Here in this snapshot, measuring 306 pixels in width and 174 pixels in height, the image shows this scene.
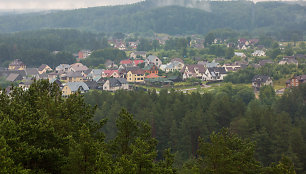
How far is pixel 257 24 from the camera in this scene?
655 feet

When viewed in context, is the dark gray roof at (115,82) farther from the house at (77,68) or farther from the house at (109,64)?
the house at (109,64)

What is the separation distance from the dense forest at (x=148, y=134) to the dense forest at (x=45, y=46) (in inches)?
2033

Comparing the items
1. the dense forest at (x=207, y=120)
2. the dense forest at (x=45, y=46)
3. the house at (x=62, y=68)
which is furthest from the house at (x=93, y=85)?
the dense forest at (x=45, y=46)

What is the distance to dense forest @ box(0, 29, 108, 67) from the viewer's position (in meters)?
90.6

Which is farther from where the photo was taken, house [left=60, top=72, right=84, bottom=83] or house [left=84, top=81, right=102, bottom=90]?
house [left=60, top=72, right=84, bottom=83]

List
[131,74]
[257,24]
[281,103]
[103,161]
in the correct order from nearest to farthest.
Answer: [103,161] < [281,103] < [131,74] < [257,24]

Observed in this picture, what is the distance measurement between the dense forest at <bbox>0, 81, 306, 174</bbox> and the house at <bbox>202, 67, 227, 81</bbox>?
1406 cm

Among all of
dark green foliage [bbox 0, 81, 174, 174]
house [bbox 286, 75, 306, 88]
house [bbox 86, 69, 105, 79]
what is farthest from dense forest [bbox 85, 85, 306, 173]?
house [bbox 86, 69, 105, 79]

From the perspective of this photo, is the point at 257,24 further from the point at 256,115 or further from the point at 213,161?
the point at 213,161

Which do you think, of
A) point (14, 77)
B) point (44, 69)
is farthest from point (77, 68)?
point (14, 77)

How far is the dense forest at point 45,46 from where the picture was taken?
90562 mm

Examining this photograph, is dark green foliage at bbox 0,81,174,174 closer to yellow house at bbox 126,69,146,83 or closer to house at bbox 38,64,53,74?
yellow house at bbox 126,69,146,83

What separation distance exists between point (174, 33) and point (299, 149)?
16328 centimetres

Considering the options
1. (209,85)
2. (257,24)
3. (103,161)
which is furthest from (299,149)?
(257,24)
